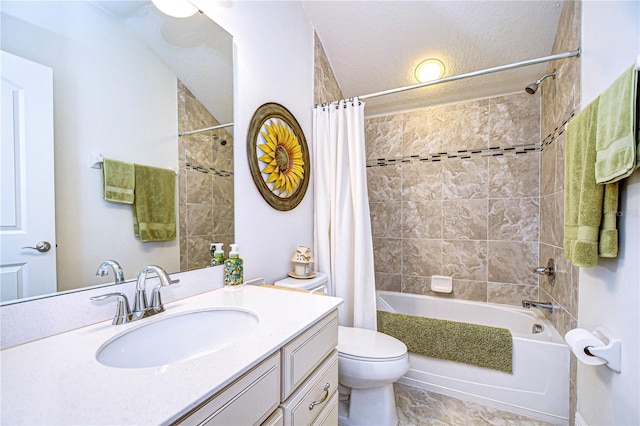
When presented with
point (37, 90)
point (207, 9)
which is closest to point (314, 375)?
point (37, 90)

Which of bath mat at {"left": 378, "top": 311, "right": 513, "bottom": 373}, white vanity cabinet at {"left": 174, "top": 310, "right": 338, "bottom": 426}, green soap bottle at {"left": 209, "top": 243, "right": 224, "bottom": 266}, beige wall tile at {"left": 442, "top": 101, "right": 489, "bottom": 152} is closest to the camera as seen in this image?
white vanity cabinet at {"left": 174, "top": 310, "right": 338, "bottom": 426}

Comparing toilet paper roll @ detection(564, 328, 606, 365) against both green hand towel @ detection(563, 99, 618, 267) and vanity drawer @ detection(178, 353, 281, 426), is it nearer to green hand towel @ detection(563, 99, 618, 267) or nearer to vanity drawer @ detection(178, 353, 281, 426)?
green hand towel @ detection(563, 99, 618, 267)

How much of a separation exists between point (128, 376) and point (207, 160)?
92 centimetres

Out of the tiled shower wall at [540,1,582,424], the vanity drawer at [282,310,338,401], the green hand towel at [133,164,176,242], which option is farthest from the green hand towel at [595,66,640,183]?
the green hand towel at [133,164,176,242]

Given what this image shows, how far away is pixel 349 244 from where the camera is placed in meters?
1.89

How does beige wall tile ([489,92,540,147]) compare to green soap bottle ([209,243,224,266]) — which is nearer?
green soap bottle ([209,243,224,266])

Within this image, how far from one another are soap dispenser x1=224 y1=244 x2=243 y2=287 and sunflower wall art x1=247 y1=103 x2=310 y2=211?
41 centimetres

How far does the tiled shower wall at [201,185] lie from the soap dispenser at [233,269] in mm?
61

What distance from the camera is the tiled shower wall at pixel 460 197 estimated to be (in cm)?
221

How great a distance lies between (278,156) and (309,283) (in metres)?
0.81

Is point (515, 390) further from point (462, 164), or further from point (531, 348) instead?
point (462, 164)

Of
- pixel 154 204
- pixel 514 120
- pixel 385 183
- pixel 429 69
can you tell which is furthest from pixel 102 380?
pixel 514 120

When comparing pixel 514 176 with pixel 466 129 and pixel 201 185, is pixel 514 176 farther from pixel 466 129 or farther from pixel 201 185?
pixel 201 185

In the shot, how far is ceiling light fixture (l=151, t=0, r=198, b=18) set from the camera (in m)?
1.07
